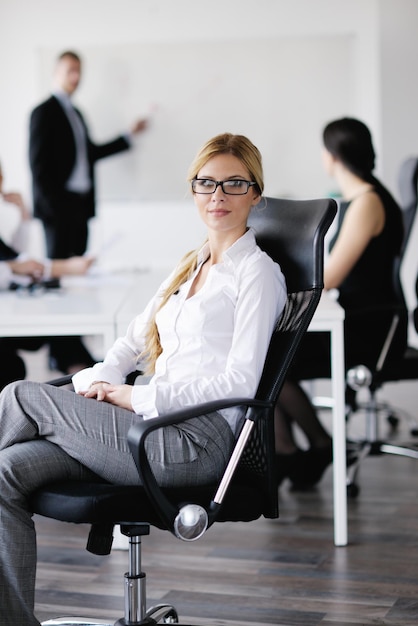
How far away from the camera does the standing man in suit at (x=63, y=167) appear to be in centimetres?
606

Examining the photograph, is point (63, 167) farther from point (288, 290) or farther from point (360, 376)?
point (288, 290)

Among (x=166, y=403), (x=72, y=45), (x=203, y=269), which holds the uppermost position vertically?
(x=72, y=45)

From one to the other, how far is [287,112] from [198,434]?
5.37 m

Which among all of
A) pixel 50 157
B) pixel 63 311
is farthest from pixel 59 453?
pixel 50 157

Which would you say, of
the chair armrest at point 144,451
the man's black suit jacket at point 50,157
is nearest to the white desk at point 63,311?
the chair armrest at point 144,451

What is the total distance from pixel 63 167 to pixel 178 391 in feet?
14.7

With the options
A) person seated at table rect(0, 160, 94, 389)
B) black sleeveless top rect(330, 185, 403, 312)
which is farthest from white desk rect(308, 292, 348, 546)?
person seated at table rect(0, 160, 94, 389)

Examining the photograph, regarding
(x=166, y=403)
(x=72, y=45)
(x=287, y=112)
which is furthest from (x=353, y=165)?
(x=72, y=45)

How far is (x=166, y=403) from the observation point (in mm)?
2059

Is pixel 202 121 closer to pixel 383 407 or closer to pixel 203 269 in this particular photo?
pixel 383 407

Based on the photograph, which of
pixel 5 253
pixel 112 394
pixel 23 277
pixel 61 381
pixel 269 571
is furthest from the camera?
pixel 5 253

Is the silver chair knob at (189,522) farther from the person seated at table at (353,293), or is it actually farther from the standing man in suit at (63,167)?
the standing man in suit at (63,167)

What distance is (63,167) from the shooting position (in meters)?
6.31

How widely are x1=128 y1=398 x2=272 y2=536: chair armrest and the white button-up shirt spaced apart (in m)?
0.11
